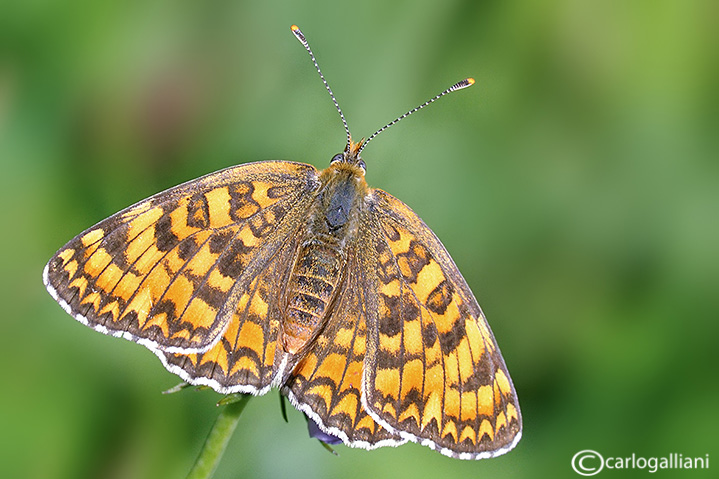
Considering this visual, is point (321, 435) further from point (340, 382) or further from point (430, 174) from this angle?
point (430, 174)

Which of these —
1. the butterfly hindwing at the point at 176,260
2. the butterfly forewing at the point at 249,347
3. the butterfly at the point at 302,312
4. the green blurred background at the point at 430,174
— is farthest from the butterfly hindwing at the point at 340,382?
the green blurred background at the point at 430,174

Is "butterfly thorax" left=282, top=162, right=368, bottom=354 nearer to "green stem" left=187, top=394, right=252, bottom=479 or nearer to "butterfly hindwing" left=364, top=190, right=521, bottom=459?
"butterfly hindwing" left=364, top=190, right=521, bottom=459

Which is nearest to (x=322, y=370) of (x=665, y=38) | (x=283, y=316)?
(x=283, y=316)

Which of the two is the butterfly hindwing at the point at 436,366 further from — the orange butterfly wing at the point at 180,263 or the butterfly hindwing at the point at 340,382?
the orange butterfly wing at the point at 180,263

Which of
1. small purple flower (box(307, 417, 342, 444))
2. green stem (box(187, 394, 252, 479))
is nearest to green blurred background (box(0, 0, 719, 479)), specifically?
small purple flower (box(307, 417, 342, 444))

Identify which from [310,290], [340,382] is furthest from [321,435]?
[310,290]

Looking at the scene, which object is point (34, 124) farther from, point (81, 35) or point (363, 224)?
point (363, 224)
